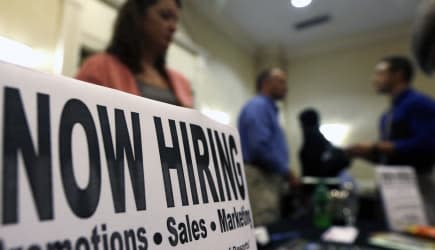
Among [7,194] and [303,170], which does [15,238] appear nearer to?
[7,194]

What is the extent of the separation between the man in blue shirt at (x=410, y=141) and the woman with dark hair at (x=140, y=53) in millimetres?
1016

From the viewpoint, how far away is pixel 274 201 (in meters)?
0.95

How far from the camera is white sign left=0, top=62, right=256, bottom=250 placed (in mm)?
109

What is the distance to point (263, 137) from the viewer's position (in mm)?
1016

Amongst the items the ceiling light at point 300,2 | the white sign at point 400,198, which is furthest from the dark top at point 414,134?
the ceiling light at point 300,2

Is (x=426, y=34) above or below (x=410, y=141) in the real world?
above

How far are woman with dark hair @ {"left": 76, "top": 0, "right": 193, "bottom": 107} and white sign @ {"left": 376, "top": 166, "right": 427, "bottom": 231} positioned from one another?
86 centimetres

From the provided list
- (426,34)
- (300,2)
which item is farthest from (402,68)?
(300,2)

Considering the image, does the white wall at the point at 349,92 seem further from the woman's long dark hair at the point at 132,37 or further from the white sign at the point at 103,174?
the white sign at the point at 103,174

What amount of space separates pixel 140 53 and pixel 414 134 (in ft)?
3.77

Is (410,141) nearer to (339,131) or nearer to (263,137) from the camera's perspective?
(263,137)

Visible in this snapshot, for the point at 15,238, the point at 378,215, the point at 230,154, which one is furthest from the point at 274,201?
the point at 15,238

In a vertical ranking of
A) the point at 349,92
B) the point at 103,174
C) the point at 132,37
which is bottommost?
the point at 103,174

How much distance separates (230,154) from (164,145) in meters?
0.07
